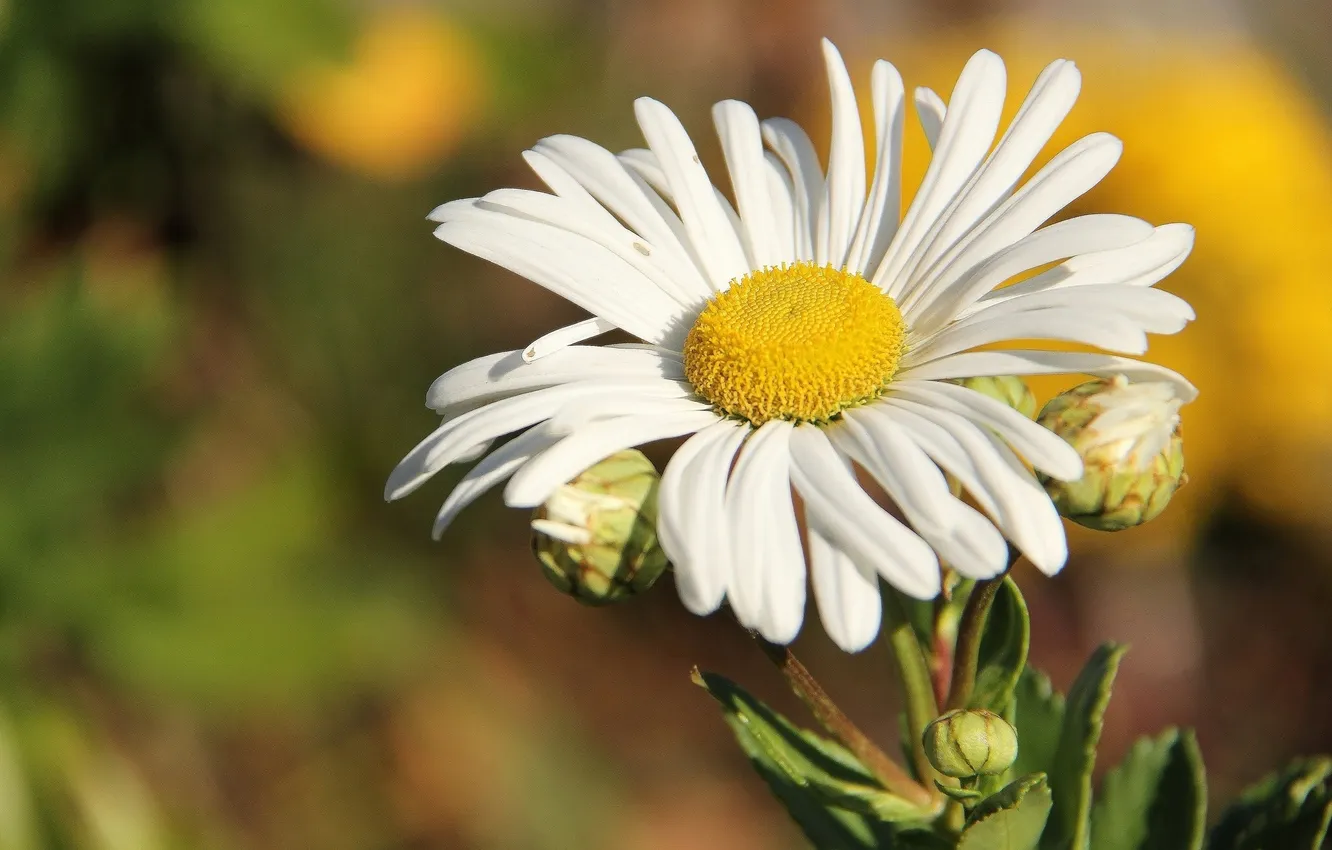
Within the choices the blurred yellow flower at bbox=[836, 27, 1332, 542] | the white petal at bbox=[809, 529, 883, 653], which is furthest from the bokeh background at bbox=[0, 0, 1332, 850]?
the white petal at bbox=[809, 529, 883, 653]

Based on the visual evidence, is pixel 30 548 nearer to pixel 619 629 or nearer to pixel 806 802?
pixel 619 629

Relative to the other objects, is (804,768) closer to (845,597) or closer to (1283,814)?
(845,597)

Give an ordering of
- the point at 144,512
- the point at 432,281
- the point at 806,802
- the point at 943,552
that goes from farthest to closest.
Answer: the point at 432,281
the point at 144,512
the point at 806,802
the point at 943,552

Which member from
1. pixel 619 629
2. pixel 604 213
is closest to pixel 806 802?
pixel 604 213

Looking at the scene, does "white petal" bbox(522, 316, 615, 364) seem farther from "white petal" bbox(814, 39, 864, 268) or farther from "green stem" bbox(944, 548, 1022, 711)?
"green stem" bbox(944, 548, 1022, 711)

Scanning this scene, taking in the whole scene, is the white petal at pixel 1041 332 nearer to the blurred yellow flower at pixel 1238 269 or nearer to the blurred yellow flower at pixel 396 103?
the blurred yellow flower at pixel 1238 269

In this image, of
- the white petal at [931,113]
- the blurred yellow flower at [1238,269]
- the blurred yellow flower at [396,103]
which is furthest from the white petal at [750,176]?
the blurred yellow flower at [396,103]

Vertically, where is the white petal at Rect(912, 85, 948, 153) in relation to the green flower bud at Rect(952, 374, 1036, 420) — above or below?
above
